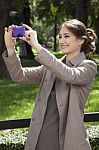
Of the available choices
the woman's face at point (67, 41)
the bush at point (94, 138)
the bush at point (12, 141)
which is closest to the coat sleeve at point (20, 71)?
the woman's face at point (67, 41)

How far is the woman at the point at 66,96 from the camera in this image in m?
3.24

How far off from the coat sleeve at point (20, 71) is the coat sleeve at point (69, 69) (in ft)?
1.05

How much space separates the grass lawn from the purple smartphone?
13.3 ft

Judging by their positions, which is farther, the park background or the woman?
the park background

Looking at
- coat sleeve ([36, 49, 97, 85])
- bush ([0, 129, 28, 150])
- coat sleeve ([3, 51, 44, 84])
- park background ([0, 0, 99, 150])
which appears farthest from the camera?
park background ([0, 0, 99, 150])

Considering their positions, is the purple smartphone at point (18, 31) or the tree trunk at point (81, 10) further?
the tree trunk at point (81, 10)

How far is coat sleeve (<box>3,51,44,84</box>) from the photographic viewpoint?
3365 mm

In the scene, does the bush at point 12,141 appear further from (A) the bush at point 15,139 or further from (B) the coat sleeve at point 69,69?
(B) the coat sleeve at point 69,69

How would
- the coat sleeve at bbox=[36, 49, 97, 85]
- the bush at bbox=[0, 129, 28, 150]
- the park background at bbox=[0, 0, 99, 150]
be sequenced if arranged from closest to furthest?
the coat sleeve at bbox=[36, 49, 97, 85] < the bush at bbox=[0, 129, 28, 150] < the park background at bbox=[0, 0, 99, 150]

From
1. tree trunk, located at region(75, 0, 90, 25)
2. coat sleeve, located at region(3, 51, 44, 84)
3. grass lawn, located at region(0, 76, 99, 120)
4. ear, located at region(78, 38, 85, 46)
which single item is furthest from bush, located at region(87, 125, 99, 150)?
tree trunk, located at region(75, 0, 90, 25)

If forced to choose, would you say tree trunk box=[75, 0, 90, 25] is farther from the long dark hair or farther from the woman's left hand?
the woman's left hand

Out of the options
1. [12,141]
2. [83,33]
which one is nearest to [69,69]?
[83,33]

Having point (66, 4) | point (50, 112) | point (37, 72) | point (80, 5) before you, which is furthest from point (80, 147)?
point (66, 4)

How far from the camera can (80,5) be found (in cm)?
2622
